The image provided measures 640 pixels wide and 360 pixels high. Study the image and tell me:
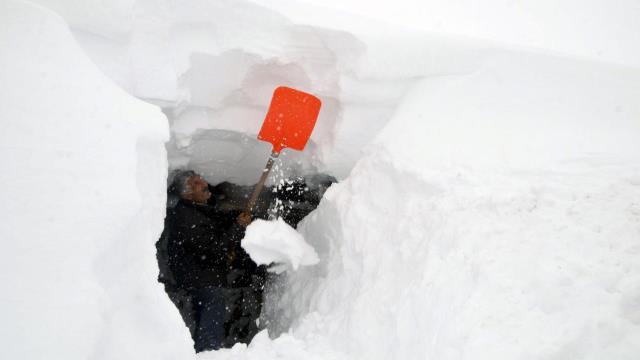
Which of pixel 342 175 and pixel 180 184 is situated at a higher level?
pixel 342 175

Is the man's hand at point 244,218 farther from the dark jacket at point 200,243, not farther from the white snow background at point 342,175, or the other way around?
the white snow background at point 342,175

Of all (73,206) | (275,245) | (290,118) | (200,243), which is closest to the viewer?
(73,206)

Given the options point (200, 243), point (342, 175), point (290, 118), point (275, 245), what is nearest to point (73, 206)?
point (275, 245)

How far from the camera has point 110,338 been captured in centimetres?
156

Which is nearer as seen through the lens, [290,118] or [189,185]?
[290,118]

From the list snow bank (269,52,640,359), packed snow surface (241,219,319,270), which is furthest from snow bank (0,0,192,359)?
snow bank (269,52,640,359)

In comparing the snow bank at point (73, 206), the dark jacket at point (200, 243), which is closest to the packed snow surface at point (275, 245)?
the snow bank at point (73, 206)

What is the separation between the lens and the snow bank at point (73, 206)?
4.62ft

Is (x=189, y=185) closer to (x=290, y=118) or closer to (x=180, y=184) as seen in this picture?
(x=180, y=184)

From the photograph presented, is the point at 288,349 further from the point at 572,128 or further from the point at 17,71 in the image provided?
the point at 572,128

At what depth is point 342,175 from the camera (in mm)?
3355

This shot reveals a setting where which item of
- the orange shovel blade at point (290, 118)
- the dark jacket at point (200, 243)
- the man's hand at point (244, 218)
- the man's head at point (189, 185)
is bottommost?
the dark jacket at point (200, 243)

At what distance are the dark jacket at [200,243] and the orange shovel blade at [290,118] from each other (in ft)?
3.17

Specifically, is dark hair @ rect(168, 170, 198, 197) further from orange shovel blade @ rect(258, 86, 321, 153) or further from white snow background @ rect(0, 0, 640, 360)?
orange shovel blade @ rect(258, 86, 321, 153)
